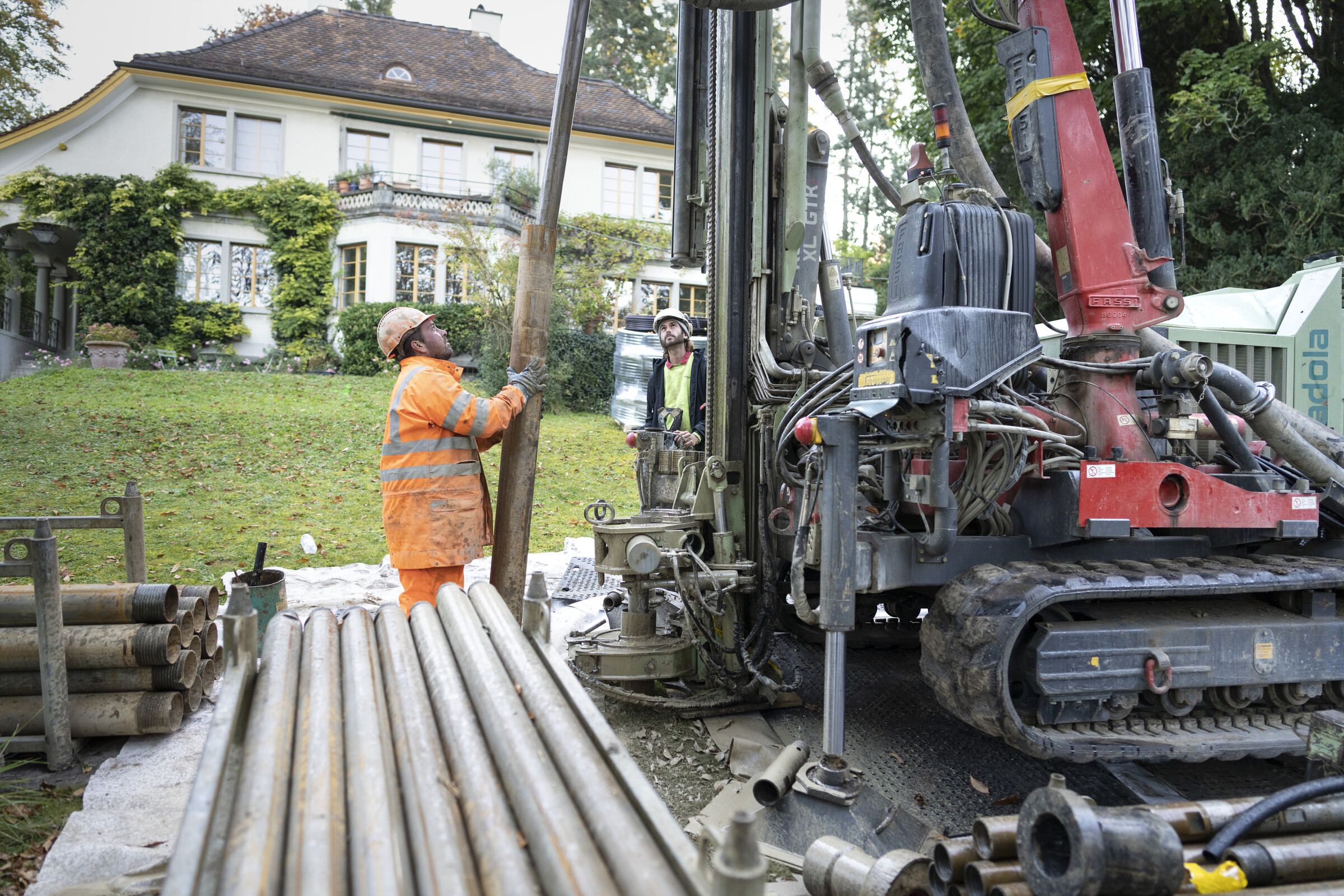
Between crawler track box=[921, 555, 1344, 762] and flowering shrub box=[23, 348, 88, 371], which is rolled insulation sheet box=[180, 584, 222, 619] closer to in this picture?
crawler track box=[921, 555, 1344, 762]

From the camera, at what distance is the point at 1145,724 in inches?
136

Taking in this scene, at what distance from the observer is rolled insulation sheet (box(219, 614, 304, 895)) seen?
1.55 meters

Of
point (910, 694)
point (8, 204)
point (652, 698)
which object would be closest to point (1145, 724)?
point (910, 694)

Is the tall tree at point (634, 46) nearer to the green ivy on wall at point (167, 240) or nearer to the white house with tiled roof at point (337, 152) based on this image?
the white house with tiled roof at point (337, 152)

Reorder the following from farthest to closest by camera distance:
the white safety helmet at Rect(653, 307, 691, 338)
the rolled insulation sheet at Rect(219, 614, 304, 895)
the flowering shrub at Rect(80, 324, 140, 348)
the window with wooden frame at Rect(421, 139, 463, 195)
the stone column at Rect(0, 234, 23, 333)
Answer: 1. the window with wooden frame at Rect(421, 139, 463, 195)
2. the stone column at Rect(0, 234, 23, 333)
3. the flowering shrub at Rect(80, 324, 140, 348)
4. the white safety helmet at Rect(653, 307, 691, 338)
5. the rolled insulation sheet at Rect(219, 614, 304, 895)

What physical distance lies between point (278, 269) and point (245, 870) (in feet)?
86.0

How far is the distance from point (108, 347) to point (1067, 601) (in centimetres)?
2223

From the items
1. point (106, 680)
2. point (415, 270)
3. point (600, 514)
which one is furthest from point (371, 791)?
point (415, 270)

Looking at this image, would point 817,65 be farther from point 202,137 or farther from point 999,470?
point 202,137

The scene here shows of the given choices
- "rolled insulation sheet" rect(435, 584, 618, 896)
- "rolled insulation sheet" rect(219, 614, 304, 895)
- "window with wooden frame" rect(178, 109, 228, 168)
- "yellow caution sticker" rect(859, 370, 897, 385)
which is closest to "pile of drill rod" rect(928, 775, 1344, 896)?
"rolled insulation sheet" rect(435, 584, 618, 896)

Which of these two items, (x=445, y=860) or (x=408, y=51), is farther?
(x=408, y=51)

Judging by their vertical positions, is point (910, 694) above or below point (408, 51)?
below

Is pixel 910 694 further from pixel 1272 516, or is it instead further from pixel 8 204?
pixel 8 204

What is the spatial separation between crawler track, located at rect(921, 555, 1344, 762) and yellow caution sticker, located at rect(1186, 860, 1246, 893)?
0.86 meters
